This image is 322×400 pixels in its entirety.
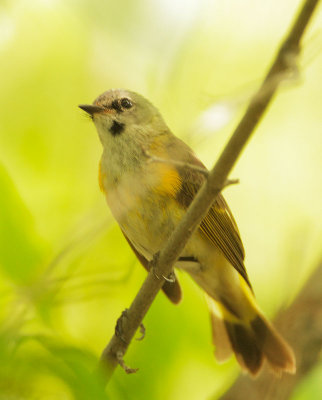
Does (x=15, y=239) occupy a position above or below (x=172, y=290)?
below

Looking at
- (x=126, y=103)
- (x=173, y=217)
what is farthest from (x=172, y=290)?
(x=126, y=103)

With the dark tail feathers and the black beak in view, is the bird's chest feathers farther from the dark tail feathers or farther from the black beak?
the dark tail feathers

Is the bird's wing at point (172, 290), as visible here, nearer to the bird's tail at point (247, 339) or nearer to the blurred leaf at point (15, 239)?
the bird's tail at point (247, 339)

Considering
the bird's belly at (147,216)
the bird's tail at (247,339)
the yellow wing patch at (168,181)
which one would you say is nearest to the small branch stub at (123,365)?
the bird's tail at (247,339)

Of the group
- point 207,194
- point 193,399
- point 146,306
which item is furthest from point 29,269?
point 193,399

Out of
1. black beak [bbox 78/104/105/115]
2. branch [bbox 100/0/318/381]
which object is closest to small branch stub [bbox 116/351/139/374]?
branch [bbox 100/0/318/381]

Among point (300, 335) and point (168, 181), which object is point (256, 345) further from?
point (168, 181)
